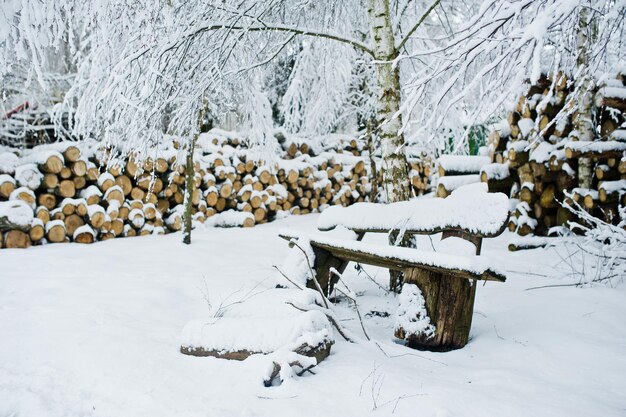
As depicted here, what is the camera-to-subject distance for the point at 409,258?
7.98 ft

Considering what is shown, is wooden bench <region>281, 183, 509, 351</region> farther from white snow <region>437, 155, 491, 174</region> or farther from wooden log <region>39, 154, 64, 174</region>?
wooden log <region>39, 154, 64, 174</region>

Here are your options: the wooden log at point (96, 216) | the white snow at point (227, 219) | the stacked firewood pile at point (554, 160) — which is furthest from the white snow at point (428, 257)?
the white snow at point (227, 219)

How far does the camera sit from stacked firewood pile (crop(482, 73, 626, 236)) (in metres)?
4.46

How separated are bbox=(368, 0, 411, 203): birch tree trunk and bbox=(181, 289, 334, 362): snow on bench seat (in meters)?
1.72

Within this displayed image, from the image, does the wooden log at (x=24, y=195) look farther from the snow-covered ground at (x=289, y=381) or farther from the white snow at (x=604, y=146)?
Result: the white snow at (x=604, y=146)

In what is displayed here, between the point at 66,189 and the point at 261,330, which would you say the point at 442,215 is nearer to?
the point at 261,330

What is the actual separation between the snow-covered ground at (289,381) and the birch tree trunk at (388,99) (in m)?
1.09

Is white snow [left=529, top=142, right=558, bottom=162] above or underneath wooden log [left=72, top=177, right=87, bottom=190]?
above

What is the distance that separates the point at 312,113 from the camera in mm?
7953

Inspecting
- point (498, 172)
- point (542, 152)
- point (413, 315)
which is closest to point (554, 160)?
point (542, 152)

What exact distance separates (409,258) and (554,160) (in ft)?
12.3

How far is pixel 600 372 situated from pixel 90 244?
5780mm

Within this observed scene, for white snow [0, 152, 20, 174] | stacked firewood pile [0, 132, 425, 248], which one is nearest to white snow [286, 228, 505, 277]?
stacked firewood pile [0, 132, 425, 248]

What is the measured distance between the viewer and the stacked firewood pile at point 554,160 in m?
4.46
